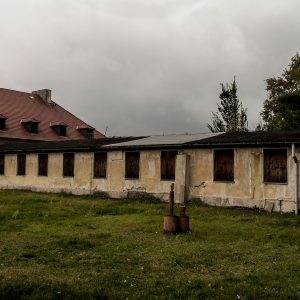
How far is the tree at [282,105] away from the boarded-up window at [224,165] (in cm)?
1755

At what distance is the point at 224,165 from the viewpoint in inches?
805

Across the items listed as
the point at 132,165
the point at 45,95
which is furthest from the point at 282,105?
the point at 45,95

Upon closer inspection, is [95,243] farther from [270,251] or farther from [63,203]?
[63,203]

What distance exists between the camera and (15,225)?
14539mm

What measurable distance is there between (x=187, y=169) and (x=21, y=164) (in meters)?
13.7

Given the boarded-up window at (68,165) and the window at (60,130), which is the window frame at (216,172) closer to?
the boarded-up window at (68,165)

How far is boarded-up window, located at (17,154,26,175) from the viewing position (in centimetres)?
3038

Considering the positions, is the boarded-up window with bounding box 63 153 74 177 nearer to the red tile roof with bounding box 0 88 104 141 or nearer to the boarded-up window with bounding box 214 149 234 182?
the boarded-up window with bounding box 214 149 234 182

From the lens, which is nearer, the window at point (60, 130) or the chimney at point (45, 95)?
the window at point (60, 130)

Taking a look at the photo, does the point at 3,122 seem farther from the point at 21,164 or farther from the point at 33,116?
the point at 21,164

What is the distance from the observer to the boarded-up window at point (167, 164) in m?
22.2

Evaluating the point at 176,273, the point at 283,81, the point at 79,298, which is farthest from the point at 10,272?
the point at 283,81

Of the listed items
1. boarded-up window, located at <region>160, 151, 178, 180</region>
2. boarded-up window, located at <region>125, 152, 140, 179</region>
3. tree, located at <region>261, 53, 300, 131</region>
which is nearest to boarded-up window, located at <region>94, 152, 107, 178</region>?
boarded-up window, located at <region>125, 152, 140, 179</region>

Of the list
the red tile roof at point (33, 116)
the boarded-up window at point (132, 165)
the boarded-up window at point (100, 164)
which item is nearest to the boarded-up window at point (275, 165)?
the boarded-up window at point (132, 165)
